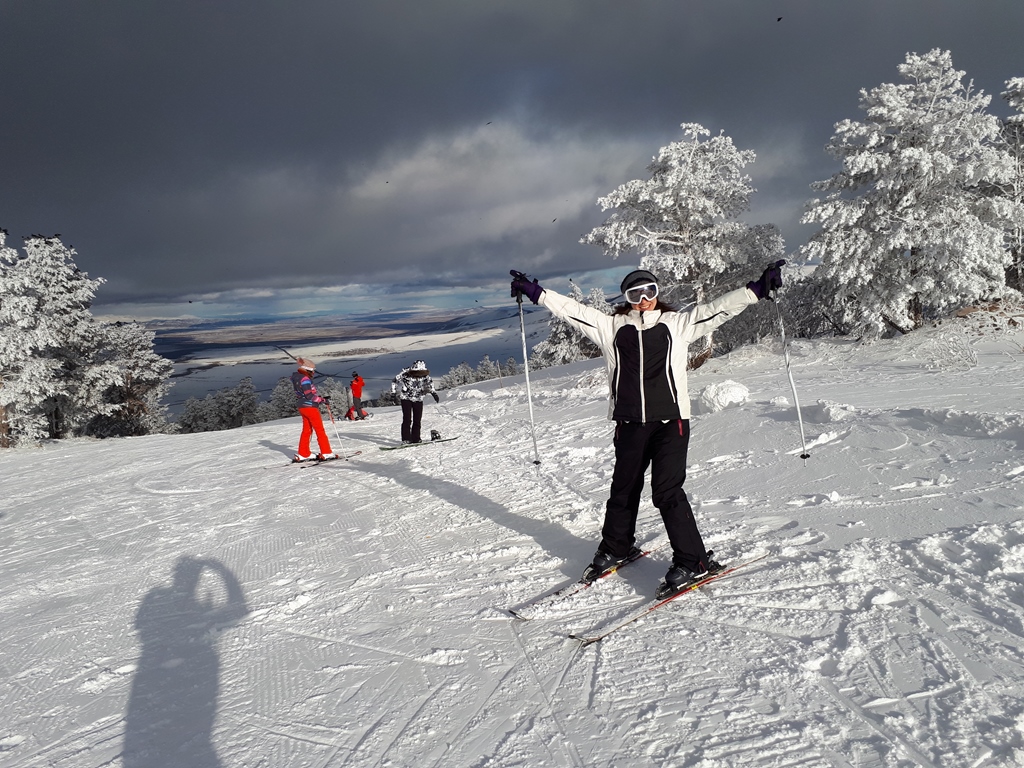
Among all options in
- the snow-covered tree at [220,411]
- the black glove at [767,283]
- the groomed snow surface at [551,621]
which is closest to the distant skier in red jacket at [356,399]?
the groomed snow surface at [551,621]

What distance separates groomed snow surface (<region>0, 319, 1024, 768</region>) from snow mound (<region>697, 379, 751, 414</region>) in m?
0.90

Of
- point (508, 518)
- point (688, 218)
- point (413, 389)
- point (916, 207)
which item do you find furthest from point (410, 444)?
point (916, 207)

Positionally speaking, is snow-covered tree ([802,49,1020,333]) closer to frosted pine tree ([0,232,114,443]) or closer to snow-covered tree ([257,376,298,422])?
frosted pine tree ([0,232,114,443])

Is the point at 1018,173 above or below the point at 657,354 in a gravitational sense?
above

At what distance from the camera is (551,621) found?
3.61m

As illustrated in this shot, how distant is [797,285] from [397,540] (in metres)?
28.1

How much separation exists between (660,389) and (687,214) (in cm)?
1495

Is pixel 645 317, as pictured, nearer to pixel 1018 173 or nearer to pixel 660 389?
pixel 660 389

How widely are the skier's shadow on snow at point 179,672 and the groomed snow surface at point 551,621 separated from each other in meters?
0.02

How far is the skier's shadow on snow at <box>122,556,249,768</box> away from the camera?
2.76 meters

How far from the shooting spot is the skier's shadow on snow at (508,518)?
480 centimetres

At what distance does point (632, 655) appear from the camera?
3.14m

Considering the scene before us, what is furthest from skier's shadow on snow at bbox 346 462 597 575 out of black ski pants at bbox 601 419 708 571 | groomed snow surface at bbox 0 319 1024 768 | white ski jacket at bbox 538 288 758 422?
white ski jacket at bbox 538 288 758 422

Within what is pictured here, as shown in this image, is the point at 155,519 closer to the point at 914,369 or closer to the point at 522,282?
the point at 522,282
